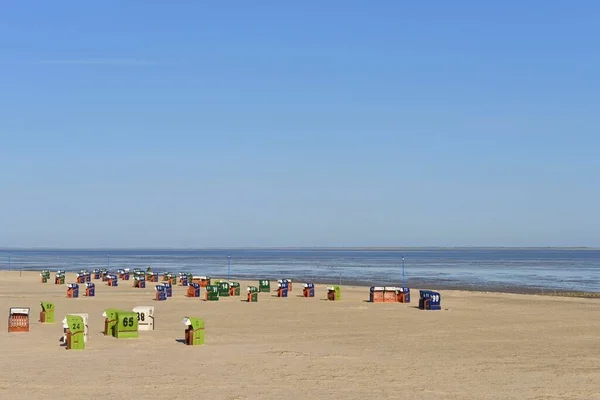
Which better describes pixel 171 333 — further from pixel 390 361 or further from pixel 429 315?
pixel 429 315

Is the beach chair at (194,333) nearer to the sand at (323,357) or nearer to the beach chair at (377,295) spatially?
the sand at (323,357)

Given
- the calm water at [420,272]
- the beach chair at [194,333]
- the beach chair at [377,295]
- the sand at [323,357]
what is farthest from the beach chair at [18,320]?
the calm water at [420,272]

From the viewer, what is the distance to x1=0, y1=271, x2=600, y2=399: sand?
15.6 metres

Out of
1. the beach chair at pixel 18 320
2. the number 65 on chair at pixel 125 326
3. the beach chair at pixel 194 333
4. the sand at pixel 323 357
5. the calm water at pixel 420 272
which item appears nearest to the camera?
the sand at pixel 323 357

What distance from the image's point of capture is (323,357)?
2014 centimetres

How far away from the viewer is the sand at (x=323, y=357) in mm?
15555

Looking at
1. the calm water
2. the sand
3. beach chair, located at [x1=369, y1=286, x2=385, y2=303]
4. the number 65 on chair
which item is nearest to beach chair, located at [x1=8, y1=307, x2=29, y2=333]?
the sand

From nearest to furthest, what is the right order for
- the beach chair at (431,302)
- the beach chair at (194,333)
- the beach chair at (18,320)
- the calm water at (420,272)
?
the beach chair at (194,333) < the beach chair at (18,320) < the beach chair at (431,302) < the calm water at (420,272)

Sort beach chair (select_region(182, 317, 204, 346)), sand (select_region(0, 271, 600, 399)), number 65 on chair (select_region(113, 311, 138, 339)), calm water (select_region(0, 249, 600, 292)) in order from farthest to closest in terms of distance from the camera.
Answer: calm water (select_region(0, 249, 600, 292)), number 65 on chair (select_region(113, 311, 138, 339)), beach chair (select_region(182, 317, 204, 346)), sand (select_region(0, 271, 600, 399))

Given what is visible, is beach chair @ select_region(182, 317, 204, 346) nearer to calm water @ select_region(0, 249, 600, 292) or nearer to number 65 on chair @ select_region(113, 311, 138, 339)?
number 65 on chair @ select_region(113, 311, 138, 339)

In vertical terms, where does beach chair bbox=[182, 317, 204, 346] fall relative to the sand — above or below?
above

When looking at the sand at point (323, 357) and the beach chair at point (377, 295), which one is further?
the beach chair at point (377, 295)

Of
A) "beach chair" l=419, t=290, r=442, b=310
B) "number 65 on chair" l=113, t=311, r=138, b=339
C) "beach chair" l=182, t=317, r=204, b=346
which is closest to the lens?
"beach chair" l=182, t=317, r=204, b=346

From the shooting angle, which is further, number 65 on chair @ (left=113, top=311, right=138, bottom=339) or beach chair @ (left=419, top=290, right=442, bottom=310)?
beach chair @ (left=419, top=290, right=442, bottom=310)
